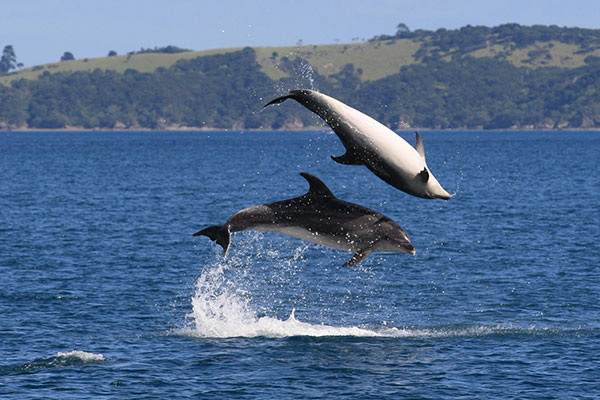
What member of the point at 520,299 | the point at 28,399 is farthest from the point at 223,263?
the point at 28,399

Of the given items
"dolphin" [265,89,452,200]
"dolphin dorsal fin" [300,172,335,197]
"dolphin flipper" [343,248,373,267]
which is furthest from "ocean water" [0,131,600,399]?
"dolphin" [265,89,452,200]

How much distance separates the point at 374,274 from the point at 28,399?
3047cm

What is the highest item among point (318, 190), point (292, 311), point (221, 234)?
point (318, 190)

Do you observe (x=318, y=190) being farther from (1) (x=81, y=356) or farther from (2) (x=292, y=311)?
(2) (x=292, y=311)

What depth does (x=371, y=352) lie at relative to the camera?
36.6 m

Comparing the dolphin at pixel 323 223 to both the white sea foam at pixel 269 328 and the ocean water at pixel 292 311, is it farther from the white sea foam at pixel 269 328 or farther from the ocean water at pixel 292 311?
the white sea foam at pixel 269 328

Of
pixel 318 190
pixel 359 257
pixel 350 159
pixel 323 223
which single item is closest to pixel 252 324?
pixel 323 223

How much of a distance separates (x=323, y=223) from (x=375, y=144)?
4981 millimetres

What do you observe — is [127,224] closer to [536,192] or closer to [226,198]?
[226,198]

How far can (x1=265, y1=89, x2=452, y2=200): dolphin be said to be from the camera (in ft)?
68.1

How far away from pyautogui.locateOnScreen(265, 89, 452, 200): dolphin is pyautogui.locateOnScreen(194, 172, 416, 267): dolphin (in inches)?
146

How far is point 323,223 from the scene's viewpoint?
25.4 metres

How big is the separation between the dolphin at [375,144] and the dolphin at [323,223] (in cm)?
370

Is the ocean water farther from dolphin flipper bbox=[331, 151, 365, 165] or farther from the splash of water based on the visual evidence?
dolphin flipper bbox=[331, 151, 365, 165]
